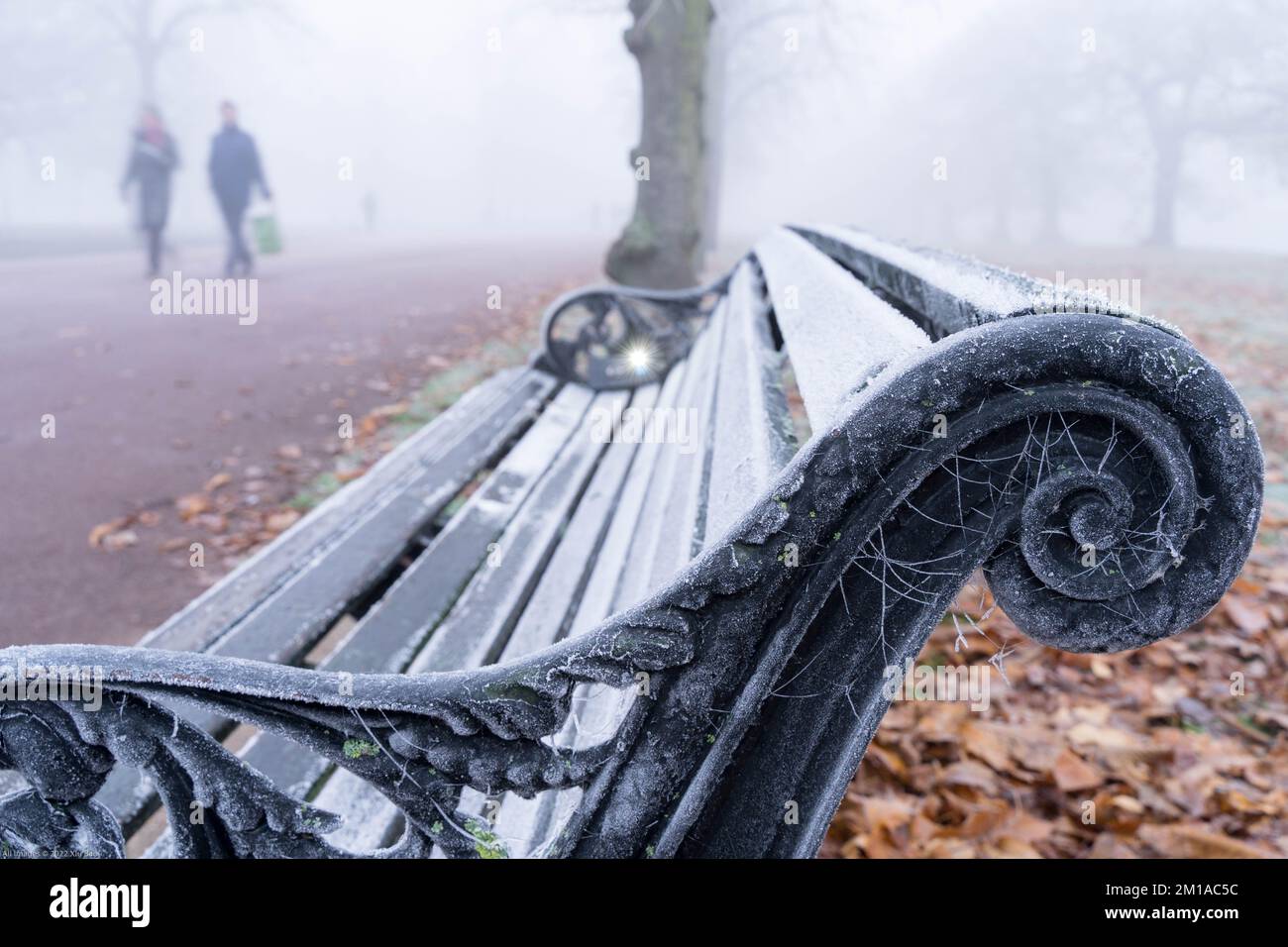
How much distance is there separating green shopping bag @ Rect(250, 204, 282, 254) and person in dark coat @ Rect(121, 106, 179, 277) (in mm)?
3220

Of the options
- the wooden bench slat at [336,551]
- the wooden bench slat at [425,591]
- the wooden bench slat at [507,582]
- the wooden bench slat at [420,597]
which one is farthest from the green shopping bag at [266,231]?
the wooden bench slat at [507,582]

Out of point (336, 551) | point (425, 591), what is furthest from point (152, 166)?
point (425, 591)

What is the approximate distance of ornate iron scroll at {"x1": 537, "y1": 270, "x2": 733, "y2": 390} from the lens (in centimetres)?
379

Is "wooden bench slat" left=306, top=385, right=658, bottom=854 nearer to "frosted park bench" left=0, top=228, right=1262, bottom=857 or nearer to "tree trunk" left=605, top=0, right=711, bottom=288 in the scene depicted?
"frosted park bench" left=0, top=228, right=1262, bottom=857

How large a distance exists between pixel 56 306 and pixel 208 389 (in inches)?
168

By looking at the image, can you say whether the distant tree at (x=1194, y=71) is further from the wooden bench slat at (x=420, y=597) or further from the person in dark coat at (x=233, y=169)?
the wooden bench slat at (x=420, y=597)

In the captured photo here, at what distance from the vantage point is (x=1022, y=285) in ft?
3.28

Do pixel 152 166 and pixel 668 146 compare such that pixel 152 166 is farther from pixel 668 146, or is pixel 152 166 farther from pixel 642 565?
pixel 642 565

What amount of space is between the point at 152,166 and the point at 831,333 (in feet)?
36.5

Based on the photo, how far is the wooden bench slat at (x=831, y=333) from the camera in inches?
39.7

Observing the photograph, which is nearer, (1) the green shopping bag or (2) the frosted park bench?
(2) the frosted park bench

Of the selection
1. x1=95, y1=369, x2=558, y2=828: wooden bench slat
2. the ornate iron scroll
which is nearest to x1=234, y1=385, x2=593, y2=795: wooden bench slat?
x1=95, y1=369, x2=558, y2=828: wooden bench slat

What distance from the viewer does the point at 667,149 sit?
7.22m
